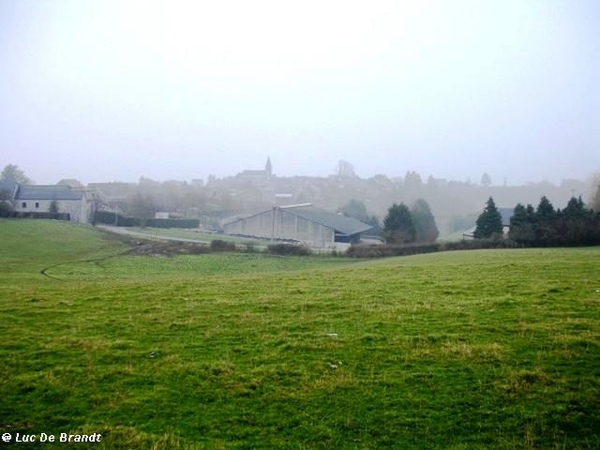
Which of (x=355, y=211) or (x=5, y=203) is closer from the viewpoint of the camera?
(x=5, y=203)

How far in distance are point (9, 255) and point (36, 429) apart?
40.7 metres

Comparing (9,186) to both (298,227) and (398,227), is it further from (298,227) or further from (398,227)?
(398,227)

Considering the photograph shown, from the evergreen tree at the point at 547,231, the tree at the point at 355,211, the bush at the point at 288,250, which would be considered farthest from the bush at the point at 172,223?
the evergreen tree at the point at 547,231

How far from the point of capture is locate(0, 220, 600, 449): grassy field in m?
6.22

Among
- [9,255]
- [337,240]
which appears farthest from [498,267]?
[337,240]

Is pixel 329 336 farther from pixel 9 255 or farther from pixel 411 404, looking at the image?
pixel 9 255

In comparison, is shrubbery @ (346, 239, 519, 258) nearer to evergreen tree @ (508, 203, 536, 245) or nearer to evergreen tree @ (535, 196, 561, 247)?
evergreen tree @ (508, 203, 536, 245)

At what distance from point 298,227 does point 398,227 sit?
1695 cm

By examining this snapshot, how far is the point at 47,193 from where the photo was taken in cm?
7894

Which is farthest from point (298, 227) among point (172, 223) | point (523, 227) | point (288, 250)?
point (523, 227)

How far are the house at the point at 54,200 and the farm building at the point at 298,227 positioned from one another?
24.3 m

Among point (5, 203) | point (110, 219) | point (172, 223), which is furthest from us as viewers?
point (172, 223)

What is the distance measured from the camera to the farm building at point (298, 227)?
233 ft

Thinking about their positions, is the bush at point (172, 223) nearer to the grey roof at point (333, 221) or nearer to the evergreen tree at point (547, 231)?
the grey roof at point (333, 221)
